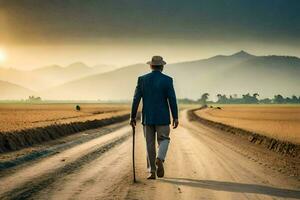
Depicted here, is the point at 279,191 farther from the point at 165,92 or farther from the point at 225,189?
the point at 165,92

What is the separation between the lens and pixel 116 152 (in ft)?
55.2

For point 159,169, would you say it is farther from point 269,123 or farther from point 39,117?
point 39,117

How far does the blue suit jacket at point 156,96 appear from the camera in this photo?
11312mm

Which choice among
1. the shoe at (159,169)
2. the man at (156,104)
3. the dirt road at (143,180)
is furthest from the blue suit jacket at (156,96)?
the dirt road at (143,180)

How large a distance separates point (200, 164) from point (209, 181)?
303 cm

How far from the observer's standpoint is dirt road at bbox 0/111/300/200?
8.97m

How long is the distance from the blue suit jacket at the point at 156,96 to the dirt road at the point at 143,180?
4.26ft

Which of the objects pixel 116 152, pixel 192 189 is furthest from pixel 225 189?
pixel 116 152

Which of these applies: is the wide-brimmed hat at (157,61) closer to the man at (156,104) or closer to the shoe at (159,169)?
the man at (156,104)

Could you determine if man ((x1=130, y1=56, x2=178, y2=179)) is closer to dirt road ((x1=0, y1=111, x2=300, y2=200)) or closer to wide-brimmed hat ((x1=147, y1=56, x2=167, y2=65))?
wide-brimmed hat ((x1=147, y1=56, x2=167, y2=65))

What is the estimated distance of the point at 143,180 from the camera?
35.3 feet

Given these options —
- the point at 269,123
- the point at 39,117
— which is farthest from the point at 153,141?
the point at 39,117

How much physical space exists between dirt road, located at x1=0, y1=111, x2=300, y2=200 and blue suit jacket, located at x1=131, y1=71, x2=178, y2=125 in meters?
1.30

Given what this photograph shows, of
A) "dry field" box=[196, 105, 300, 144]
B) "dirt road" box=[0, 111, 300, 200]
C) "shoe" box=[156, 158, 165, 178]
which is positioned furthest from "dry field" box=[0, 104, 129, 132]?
"shoe" box=[156, 158, 165, 178]
